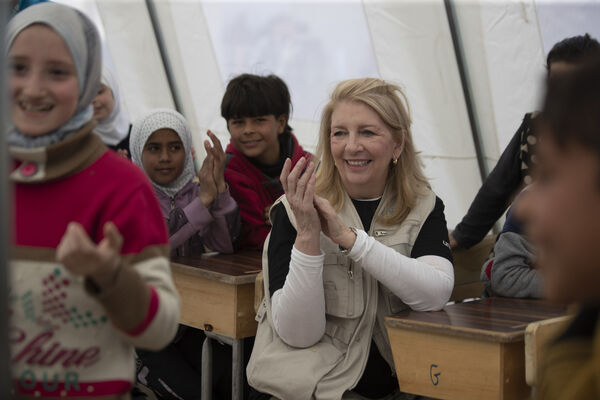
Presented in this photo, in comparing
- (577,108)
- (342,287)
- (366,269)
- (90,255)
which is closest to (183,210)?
(342,287)

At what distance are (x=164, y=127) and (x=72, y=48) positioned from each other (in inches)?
86.2

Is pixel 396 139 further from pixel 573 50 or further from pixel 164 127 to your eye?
pixel 164 127

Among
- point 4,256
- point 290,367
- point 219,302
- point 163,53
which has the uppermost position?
point 163,53

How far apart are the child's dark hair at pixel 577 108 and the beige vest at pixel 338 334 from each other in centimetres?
165

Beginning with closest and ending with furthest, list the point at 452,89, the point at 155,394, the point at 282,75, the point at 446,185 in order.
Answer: the point at 155,394, the point at 452,89, the point at 446,185, the point at 282,75

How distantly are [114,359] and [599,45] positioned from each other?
2.49m

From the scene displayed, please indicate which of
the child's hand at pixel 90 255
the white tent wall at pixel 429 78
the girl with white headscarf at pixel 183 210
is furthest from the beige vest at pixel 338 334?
the white tent wall at pixel 429 78

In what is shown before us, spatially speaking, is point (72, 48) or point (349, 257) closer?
point (72, 48)

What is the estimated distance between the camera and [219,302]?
10.3 ft

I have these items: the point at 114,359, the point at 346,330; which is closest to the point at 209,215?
the point at 346,330

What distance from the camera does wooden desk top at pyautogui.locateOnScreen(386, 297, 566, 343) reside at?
7.36 feet

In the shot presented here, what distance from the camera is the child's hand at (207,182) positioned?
11.8 feet

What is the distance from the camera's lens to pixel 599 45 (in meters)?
3.19

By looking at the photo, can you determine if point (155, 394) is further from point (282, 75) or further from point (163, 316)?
point (282, 75)
